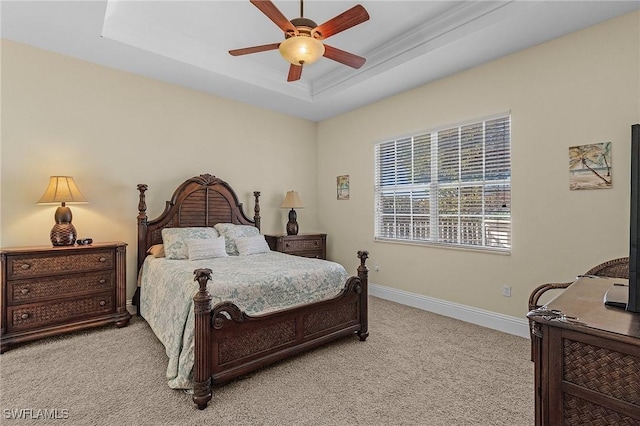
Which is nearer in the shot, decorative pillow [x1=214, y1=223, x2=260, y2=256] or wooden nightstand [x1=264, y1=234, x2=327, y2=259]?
decorative pillow [x1=214, y1=223, x2=260, y2=256]

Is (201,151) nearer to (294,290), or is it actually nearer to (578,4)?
(294,290)

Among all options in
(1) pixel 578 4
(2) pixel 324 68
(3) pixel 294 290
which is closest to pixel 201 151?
(2) pixel 324 68

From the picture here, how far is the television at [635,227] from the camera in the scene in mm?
1004

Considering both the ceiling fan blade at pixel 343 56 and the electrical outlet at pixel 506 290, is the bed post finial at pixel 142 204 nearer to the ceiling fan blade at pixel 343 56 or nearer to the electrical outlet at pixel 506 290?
the ceiling fan blade at pixel 343 56

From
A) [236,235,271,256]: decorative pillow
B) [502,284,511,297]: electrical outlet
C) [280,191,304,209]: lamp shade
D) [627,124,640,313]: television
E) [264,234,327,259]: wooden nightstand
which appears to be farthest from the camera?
[280,191,304,209]: lamp shade

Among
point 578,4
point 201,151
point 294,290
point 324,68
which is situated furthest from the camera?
point 201,151

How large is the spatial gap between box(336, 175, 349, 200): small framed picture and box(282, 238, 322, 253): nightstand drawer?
81 cm

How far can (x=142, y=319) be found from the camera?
141 inches

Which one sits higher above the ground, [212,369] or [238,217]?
[238,217]

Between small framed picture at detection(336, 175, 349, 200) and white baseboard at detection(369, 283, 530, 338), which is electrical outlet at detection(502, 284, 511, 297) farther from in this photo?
small framed picture at detection(336, 175, 349, 200)

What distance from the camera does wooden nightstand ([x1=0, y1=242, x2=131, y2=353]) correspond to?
2.78m

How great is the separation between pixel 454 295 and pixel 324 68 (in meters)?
3.26

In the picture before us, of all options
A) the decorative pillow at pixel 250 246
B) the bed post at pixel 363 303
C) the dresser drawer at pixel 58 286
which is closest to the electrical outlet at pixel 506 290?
the bed post at pixel 363 303

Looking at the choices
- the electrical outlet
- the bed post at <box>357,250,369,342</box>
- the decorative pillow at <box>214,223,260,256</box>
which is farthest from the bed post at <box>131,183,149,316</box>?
the electrical outlet
